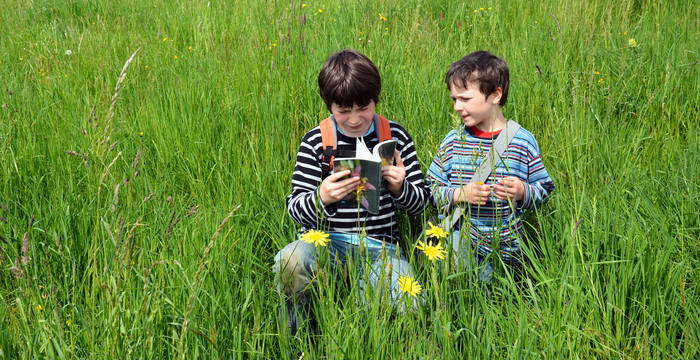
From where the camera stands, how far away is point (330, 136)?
6.59 feet

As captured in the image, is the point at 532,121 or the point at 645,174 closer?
the point at 645,174

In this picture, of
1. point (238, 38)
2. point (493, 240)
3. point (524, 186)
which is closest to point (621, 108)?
point (524, 186)

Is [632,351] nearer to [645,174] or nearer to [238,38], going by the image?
[645,174]

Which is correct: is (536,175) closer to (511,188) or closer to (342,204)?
(511,188)

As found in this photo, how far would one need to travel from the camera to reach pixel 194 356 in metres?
1.37

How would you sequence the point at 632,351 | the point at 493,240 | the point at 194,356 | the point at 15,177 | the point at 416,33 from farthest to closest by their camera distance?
the point at 416,33 → the point at 15,177 → the point at 493,240 → the point at 632,351 → the point at 194,356

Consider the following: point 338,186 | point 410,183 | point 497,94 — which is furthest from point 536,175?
point 338,186

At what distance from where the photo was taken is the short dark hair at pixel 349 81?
189 centimetres

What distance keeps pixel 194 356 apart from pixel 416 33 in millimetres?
2963

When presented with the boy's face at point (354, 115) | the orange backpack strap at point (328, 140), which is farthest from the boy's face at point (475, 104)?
the orange backpack strap at point (328, 140)

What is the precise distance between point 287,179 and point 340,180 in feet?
2.58

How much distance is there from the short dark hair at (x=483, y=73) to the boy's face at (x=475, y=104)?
0.02 metres

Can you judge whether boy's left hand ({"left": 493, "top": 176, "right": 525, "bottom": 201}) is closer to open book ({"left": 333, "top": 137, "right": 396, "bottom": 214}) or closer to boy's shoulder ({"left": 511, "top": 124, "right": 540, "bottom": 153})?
boy's shoulder ({"left": 511, "top": 124, "right": 540, "bottom": 153})

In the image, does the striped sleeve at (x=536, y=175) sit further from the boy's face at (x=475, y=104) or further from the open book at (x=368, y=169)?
the open book at (x=368, y=169)
